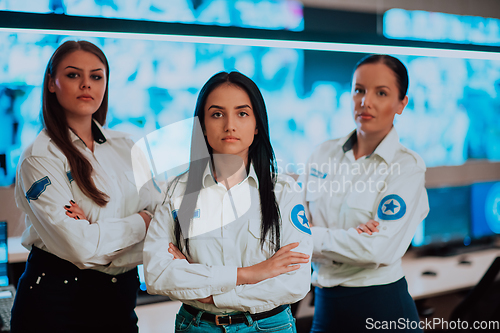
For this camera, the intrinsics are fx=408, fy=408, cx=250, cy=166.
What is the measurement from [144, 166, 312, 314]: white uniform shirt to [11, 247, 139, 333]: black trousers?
291 millimetres

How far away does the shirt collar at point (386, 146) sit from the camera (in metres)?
1.59

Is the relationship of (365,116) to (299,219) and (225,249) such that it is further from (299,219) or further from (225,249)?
(225,249)

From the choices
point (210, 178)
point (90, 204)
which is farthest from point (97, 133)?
point (210, 178)

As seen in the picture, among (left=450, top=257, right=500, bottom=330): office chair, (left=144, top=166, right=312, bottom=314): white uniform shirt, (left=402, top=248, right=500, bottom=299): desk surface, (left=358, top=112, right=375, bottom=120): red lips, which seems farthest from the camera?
(left=402, top=248, right=500, bottom=299): desk surface

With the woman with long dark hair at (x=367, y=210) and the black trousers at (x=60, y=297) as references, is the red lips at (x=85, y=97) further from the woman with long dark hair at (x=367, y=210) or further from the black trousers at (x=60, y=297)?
the woman with long dark hair at (x=367, y=210)

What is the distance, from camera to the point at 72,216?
130cm

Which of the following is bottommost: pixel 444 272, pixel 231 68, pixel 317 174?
pixel 444 272

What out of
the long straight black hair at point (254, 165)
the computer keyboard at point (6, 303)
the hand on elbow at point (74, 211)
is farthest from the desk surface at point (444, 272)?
the computer keyboard at point (6, 303)

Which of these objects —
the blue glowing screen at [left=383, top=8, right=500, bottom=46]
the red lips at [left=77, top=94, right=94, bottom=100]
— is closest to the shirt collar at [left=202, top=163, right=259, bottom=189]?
the red lips at [left=77, top=94, right=94, bottom=100]

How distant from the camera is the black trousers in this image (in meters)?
1.33

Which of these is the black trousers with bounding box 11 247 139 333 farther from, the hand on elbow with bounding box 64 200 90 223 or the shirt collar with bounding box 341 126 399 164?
the shirt collar with bounding box 341 126 399 164

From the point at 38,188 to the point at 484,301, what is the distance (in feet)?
8.48

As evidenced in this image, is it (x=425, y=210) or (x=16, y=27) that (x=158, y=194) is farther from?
(x=425, y=210)

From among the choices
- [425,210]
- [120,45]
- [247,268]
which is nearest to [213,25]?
[120,45]
